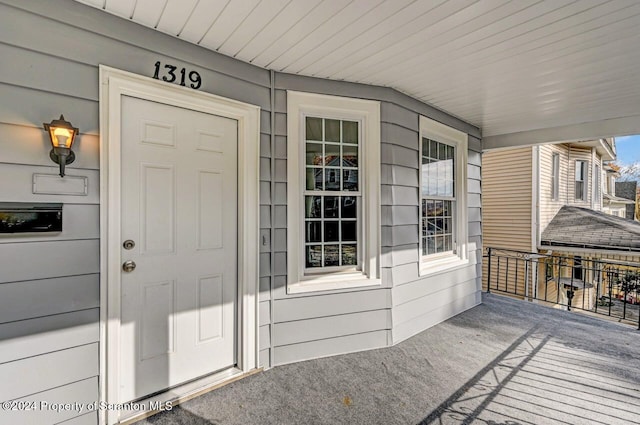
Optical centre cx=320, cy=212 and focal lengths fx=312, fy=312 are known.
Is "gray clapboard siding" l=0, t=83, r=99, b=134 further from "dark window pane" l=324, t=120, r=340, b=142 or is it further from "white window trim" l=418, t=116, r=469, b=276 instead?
"white window trim" l=418, t=116, r=469, b=276

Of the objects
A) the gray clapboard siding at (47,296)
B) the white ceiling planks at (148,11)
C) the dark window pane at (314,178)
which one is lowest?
the gray clapboard siding at (47,296)

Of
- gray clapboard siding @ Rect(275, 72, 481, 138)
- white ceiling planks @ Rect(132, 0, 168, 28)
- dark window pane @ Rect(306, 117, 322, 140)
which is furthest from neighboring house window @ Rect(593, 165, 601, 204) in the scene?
white ceiling planks @ Rect(132, 0, 168, 28)

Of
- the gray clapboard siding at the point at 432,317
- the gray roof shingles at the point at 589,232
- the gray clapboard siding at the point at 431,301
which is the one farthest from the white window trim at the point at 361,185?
the gray roof shingles at the point at 589,232

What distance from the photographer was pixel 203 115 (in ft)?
7.80

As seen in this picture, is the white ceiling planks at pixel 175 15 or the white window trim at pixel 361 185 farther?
the white window trim at pixel 361 185

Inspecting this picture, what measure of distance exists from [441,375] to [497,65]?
2612mm

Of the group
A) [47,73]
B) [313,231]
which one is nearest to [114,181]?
[47,73]

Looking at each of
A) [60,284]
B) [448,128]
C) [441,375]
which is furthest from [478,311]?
[60,284]

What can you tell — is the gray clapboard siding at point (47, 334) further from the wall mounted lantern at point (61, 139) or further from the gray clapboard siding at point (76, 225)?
the wall mounted lantern at point (61, 139)

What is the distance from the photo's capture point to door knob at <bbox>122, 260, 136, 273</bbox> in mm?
2033

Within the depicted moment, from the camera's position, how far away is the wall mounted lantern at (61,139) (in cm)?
169

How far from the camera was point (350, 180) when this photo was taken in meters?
3.06

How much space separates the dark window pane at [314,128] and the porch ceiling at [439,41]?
39cm

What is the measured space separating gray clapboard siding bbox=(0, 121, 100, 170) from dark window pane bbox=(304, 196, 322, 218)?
5.49ft
